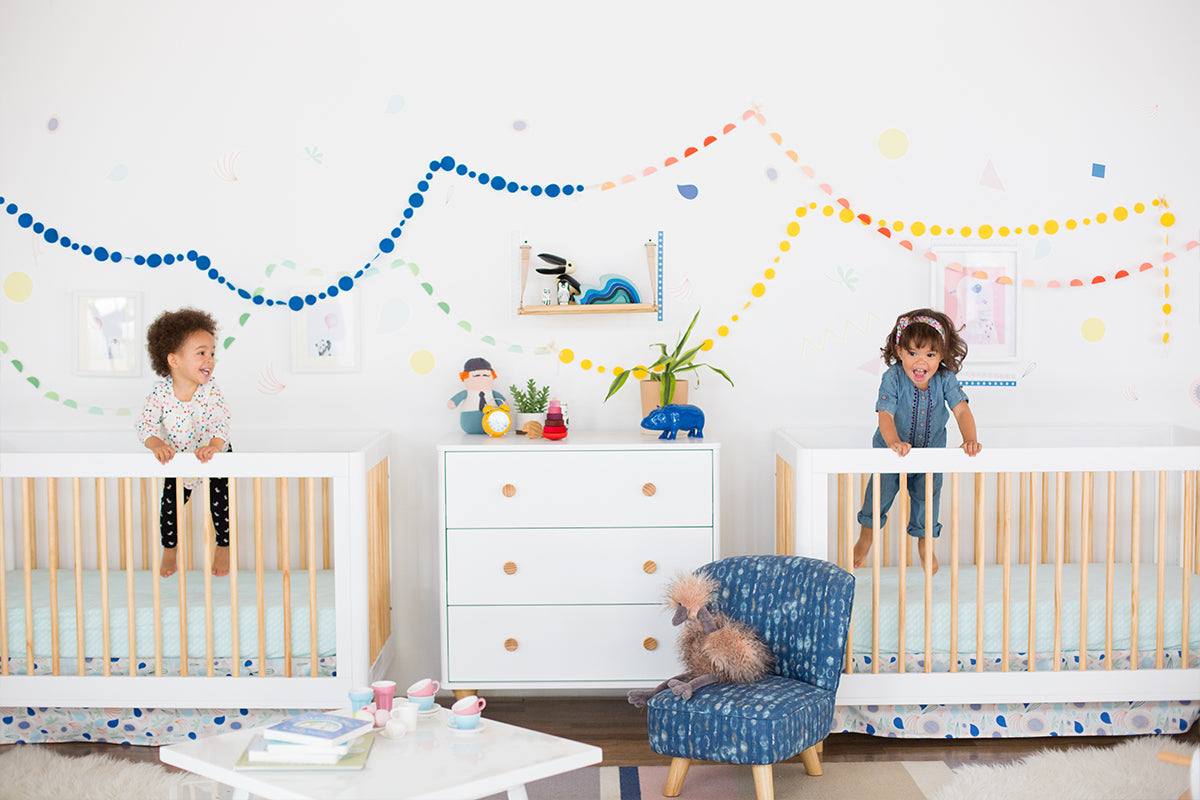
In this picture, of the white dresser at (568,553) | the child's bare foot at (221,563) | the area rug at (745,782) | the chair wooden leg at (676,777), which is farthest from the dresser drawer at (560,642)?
the child's bare foot at (221,563)

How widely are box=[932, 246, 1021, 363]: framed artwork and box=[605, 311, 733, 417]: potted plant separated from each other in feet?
2.61

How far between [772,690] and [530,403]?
1.19 metres

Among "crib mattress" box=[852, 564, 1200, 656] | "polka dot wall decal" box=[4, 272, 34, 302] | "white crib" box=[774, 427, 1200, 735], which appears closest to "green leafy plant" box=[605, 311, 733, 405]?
"white crib" box=[774, 427, 1200, 735]

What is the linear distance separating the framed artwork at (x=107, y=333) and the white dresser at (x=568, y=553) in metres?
1.18

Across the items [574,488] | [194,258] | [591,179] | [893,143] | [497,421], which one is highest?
[893,143]

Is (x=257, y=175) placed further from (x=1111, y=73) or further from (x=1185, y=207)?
(x=1185, y=207)

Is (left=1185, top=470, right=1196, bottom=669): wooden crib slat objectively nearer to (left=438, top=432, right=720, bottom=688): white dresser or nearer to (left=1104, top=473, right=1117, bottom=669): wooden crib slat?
(left=1104, top=473, right=1117, bottom=669): wooden crib slat

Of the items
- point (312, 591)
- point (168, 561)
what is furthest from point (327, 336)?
point (312, 591)

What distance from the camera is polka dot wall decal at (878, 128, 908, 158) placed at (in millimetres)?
3104

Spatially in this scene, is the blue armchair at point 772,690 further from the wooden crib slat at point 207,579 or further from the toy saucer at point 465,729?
the wooden crib slat at point 207,579

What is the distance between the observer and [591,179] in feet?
10.2

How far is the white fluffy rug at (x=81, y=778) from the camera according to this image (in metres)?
2.35

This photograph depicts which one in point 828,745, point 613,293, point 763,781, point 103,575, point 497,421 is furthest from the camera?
point 613,293

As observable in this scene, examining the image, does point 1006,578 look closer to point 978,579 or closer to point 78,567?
point 978,579
